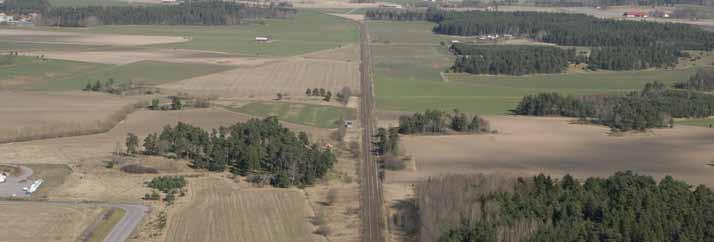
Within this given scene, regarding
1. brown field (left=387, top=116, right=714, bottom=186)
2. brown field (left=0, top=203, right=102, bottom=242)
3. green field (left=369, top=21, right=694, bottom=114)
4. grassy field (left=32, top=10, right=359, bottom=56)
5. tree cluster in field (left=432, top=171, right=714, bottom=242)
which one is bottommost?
green field (left=369, top=21, right=694, bottom=114)

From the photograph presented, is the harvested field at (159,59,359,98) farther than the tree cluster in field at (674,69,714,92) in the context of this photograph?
No

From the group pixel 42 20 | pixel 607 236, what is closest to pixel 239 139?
pixel 607 236

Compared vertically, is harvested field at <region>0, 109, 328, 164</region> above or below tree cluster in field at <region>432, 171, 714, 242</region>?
below

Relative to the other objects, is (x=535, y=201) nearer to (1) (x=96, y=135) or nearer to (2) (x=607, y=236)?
(2) (x=607, y=236)

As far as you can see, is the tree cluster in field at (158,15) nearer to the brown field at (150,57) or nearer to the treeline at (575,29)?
the treeline at (575,29)

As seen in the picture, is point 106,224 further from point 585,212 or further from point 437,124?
point 437,124

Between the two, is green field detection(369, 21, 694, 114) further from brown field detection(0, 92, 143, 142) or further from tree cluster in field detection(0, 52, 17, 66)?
tree cluster in field detection(0, 52, 17, 66)

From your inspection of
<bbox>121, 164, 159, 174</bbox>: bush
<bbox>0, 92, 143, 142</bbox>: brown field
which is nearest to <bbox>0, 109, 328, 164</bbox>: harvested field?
<bbox>0, 92, 143, 142</bbox>: brown field

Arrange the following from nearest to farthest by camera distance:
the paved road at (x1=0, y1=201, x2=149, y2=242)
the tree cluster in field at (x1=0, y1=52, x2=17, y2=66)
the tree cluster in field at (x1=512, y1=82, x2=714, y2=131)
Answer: the paved road at (x1=0, y1=201, x2=149, y2=242) < the tree cluster in field at (x1=512, y1=82, x2=714, y2=131) < the tree cluster in field at (x1=0, y1=52, x2=17, y2=66)
